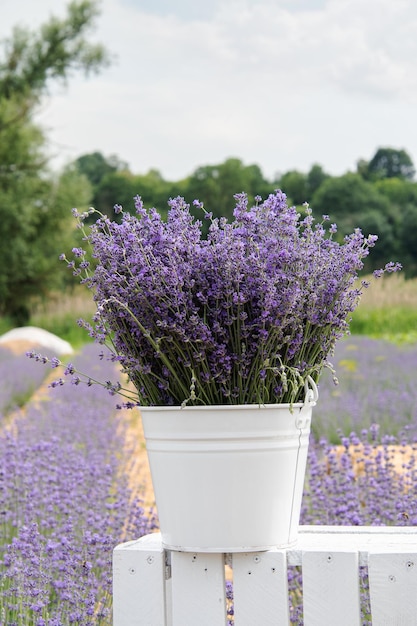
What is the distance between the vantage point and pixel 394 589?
6.33ft

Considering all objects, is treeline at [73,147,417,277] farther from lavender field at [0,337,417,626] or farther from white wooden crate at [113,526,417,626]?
white wooden crate at [113,526,417,626]

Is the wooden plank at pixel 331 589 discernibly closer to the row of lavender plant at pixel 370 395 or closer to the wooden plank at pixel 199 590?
the wooden plank at pixel 199 590

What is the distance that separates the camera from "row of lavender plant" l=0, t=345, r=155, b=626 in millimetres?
2395

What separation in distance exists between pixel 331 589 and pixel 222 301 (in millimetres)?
695

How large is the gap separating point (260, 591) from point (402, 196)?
1134 inches

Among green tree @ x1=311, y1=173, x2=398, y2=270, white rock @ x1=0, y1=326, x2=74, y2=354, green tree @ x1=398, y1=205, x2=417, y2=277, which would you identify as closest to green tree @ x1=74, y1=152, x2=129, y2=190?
green tree @ x1=311, y1=173, x2=398, y2=270

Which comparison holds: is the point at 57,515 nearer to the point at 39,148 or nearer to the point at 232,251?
the point at 232,251

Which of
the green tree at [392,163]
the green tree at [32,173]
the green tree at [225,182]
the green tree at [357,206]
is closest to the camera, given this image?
the green tree at [32,173]

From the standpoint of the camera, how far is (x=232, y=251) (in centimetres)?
195

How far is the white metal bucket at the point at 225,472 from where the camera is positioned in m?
1.95

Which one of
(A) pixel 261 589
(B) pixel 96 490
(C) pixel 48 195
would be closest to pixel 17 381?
(B) pixel 96 490

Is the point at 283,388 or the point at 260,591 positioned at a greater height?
the point at 283,388

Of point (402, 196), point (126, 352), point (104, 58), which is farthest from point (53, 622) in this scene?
point (402, 196)

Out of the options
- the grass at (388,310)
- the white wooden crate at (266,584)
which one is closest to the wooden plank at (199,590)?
the white wooden crate at (266,584)
